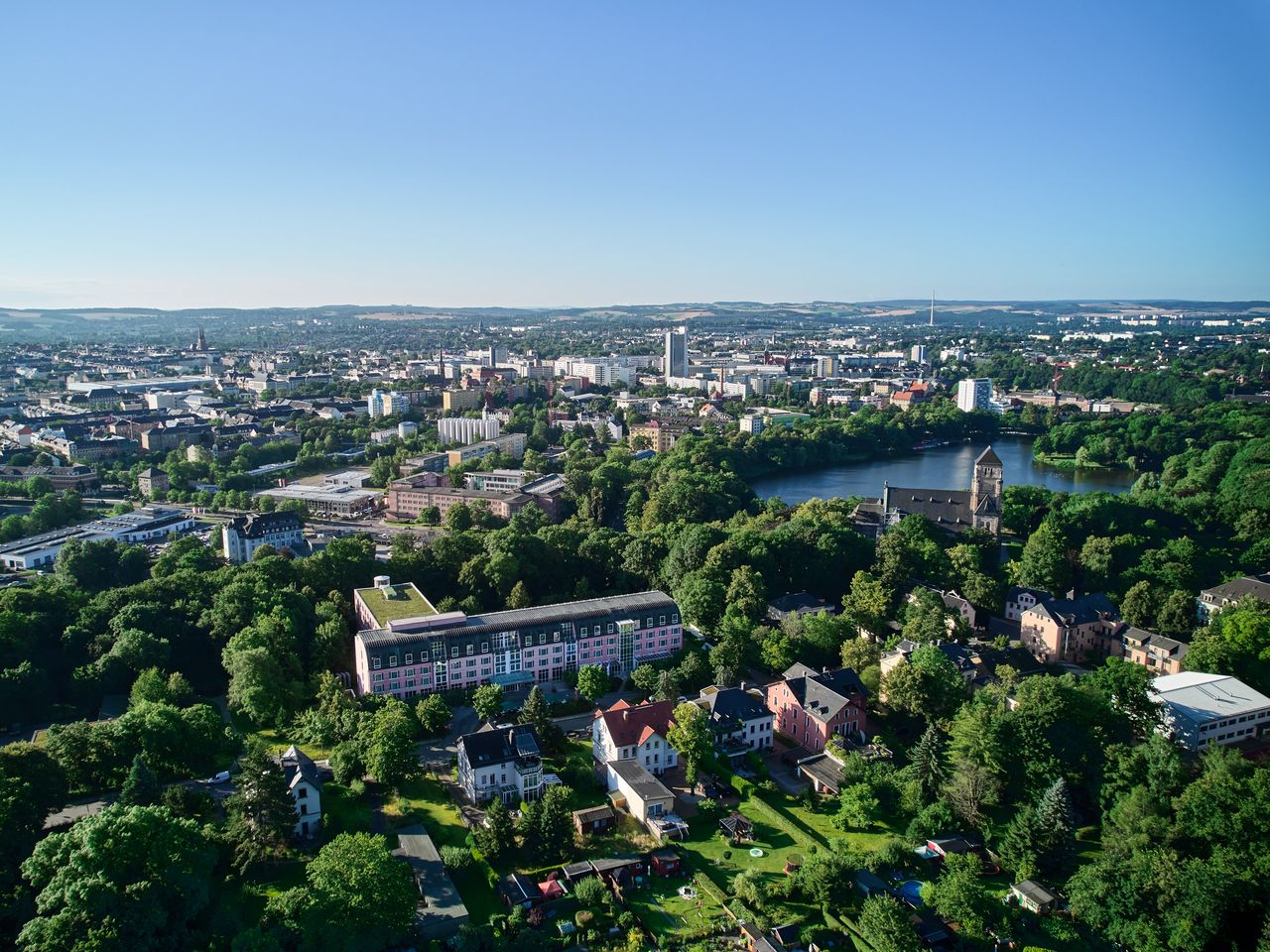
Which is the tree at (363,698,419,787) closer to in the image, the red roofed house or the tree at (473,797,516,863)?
the tree at (473,797,516,863)

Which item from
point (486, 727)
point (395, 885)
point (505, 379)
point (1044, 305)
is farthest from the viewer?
point (1044, 305)

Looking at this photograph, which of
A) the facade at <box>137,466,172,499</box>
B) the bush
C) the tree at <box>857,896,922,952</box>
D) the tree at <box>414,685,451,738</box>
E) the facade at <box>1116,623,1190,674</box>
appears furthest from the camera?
the facade at <box>137,466,172,499</box>

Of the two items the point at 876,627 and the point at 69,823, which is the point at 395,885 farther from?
the point at 876,627

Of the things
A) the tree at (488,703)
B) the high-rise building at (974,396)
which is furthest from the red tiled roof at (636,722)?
the high-rise building at (974,396)

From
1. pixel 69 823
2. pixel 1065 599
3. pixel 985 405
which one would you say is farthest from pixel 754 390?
pixel 69 823

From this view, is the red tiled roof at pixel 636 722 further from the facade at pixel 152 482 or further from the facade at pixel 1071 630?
the facade at pixel 152 482

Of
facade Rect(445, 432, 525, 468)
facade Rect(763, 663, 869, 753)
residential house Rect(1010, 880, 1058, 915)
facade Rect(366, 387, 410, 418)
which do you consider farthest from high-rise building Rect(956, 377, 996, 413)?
residential house Rect(1010, 880, 1058, 915)
